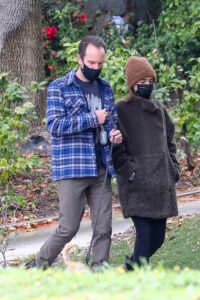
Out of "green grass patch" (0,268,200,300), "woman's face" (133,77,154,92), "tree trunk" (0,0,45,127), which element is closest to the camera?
"green grass patch" (0,268,200,300)

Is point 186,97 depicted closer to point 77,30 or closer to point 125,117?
point 125,117

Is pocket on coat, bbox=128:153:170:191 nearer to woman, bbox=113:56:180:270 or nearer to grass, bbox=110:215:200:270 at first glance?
woman, bbox=113:56:180:270

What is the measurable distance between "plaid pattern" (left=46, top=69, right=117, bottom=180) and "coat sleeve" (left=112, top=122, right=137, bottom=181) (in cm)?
7

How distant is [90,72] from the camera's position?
22.9ft

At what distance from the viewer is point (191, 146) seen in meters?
12.7

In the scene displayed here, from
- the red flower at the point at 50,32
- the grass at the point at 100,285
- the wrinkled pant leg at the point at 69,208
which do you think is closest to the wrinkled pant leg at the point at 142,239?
the wrinkled pant leg at the point at 69,208

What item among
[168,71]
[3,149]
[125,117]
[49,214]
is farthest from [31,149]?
[125,117]

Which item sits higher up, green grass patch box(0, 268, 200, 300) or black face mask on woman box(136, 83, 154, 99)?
black face mask on woman box(136, 83, 154, 99)

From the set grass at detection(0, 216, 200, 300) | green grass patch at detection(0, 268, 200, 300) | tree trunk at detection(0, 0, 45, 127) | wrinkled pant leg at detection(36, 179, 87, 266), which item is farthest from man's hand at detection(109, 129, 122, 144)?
tree trunk at detection(0, 0, 45, 127)

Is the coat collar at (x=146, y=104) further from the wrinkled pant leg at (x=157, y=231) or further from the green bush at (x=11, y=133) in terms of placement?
the green bush at (x=11, y=133)

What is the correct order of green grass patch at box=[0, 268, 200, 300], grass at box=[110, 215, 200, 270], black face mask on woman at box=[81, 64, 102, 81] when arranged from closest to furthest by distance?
green grass patch at box=[0, 268, 200, 300] < black face mask on woman at box=[81, 64, 102, 81] < grass at box=[110, 215, 200, 270]

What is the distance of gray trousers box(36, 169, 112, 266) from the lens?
275 inches

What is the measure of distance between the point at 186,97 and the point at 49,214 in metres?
2.22

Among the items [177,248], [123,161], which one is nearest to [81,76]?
[123,161]
